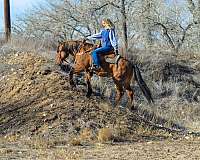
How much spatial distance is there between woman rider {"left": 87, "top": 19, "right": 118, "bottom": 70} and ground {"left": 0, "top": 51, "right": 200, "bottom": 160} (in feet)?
5.51

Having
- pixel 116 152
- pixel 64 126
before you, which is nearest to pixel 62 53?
pixel 64 126

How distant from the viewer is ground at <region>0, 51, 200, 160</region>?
14680mm

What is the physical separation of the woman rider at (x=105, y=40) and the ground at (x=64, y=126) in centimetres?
168

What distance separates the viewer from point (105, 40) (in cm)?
1928

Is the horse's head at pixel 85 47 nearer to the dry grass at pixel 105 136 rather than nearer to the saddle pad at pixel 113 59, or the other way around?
the saddle pad at pixel 113 59

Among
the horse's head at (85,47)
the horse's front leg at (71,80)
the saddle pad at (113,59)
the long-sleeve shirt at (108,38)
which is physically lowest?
the horse's front leg at (71,80)

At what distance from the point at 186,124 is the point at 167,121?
169 cm

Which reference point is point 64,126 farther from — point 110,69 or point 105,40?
point 105,40

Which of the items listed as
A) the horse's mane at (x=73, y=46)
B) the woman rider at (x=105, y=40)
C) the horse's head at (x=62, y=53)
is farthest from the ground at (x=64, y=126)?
→ the woman rider at (x=105, y=40)

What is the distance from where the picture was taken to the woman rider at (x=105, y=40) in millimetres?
18953

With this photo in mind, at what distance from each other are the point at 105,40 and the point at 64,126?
3.15 metres

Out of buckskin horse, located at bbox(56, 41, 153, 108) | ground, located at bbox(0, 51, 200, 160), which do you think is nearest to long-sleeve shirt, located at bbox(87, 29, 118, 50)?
buckskin horse, located at bbox(56, 41, 153, 108)

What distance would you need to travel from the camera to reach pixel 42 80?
71.5 feet

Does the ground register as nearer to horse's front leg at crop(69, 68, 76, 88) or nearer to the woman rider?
horse's front leg at crop(69, 68, 76, 88)
